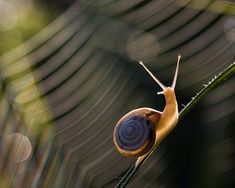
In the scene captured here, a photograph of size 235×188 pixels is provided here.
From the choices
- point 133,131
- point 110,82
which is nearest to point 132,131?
point 133,131

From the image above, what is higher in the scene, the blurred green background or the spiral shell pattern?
the blurred green background

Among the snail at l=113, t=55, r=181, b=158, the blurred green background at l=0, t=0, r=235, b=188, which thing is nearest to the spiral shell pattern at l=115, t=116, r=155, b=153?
the snail at l=113, t=55, r=181, b=158

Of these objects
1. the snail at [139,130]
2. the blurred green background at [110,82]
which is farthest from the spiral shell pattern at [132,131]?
the blurred green background at [110,82]

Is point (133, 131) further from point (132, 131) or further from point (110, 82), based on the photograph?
point (110, 82)

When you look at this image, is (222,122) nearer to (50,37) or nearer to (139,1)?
(139,1)

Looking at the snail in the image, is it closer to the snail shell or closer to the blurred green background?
the snail shell

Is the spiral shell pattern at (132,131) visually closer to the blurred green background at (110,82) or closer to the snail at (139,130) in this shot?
the snail at (139,130)
